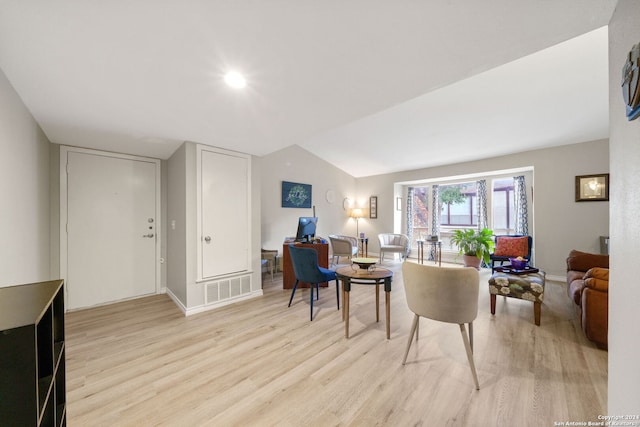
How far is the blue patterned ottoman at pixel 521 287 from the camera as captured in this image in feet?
8.32

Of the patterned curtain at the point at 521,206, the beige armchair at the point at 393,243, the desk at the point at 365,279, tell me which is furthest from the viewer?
the beige armchair at the point at 393,243

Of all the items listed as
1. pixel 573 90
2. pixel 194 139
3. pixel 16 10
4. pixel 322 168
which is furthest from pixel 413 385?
pixel 322 168

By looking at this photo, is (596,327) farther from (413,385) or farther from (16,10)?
(16,10)

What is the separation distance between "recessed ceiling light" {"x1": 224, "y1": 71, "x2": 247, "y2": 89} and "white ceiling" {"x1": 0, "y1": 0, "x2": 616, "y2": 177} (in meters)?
0.05

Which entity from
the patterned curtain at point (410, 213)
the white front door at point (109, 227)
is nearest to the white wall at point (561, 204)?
the patterned curtain at point (410, 213)

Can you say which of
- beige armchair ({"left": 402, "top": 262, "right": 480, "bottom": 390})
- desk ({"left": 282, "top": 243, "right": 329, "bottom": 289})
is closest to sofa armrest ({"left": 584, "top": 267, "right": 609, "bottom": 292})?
beige armchair ({"left": 402, "top": 262, "right": 480, "bottom": 390})

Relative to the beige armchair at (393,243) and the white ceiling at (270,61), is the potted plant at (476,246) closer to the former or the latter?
the beige armchair at (393,243)

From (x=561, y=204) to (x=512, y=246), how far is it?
1.05 meters

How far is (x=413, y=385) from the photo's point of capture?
168 centimetres

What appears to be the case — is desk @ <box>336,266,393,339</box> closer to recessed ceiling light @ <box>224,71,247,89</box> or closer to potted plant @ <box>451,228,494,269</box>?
recessed ceiling light @ <box>224,71,247,89</box>

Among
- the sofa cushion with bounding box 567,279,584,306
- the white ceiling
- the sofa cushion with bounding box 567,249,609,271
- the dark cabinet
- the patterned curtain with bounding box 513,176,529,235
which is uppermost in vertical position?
the white ceiling

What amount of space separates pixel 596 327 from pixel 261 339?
297cm

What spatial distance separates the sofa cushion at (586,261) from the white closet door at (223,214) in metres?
4.62

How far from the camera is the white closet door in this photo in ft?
10.0
